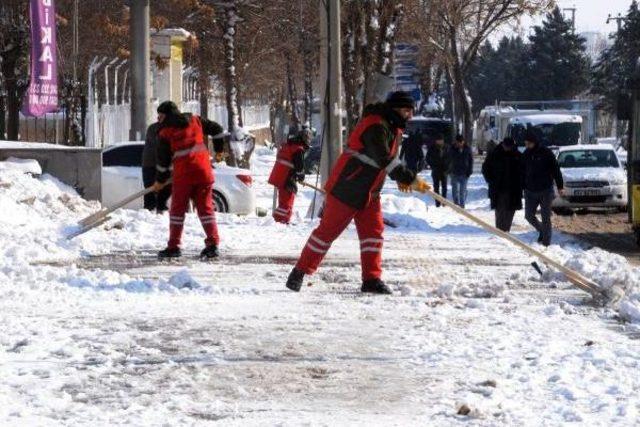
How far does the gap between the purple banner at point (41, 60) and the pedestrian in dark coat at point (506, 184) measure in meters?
7.69

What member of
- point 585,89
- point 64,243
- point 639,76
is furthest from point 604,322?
point 585,89

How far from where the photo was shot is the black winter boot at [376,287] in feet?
39.0

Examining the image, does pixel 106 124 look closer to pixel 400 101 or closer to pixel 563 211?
pixel 563 211

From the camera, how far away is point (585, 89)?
94.6m

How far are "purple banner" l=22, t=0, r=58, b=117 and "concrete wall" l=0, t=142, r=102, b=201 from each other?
3296mm

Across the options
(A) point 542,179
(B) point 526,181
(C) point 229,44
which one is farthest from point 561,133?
(A) point 542,179

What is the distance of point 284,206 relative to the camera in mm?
21766

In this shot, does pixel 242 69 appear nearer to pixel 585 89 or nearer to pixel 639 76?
pixel 639 76

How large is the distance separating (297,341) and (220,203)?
540 inches

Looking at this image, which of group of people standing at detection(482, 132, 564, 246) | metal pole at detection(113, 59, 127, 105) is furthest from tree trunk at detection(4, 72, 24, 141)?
group of people standing at detection(482, 132, 564, 246)

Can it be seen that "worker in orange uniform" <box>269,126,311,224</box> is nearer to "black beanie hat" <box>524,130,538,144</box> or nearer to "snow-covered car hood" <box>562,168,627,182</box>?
"black beanie hat" <box>524,130,538,144</box>

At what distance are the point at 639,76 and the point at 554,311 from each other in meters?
11.0

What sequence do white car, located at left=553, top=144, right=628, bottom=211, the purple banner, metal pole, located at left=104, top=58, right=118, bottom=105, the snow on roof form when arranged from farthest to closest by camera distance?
the snow on roof
metal pole, located at left=104, top=58, right=118, bottom=105
white car, located at left=553, top=144, right=628, bottom=211
the purple banner

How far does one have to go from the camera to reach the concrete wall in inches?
768
